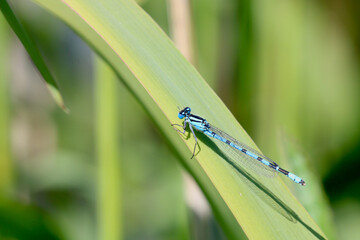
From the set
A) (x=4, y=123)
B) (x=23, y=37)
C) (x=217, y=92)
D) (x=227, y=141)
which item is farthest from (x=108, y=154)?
(x=217, y=92)

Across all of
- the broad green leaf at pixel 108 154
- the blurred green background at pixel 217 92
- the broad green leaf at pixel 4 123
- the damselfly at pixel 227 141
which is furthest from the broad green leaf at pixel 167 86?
the broad green leaf at pixel 4 123

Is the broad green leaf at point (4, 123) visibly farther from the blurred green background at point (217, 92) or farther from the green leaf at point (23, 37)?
the green leaf at point (23, 37)

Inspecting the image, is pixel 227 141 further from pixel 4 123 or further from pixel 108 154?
pixel 4 123

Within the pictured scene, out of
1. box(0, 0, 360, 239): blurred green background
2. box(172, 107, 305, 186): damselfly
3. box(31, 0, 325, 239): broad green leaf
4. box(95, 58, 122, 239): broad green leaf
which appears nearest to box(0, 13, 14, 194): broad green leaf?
box(0, 0, 360, 239): blurred green background

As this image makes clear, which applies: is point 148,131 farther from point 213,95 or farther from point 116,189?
point 213,95

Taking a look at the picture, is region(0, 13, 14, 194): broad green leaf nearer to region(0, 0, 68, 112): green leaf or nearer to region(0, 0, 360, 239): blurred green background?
region(0, 0, 360, 239): blurred green background

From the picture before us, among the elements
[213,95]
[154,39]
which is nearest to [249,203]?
[213,95]
